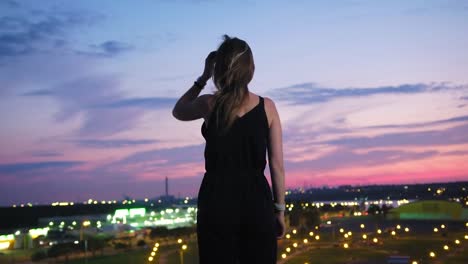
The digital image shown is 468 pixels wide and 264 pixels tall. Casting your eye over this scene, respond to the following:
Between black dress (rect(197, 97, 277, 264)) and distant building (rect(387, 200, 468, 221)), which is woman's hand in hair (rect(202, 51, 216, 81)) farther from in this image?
distant building (rect(387, 200, 468, 221))

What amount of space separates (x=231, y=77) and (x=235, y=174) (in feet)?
1.12

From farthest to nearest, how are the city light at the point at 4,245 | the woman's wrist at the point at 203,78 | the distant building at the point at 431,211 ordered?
the distant building at the point at 431,211
the city light at the point at 4,245
the woman's wrist at the point at 203,78

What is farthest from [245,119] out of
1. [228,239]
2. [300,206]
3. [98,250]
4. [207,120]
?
[300,206]

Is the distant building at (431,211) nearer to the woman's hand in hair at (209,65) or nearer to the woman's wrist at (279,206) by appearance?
the woman's wrist at (279,206)

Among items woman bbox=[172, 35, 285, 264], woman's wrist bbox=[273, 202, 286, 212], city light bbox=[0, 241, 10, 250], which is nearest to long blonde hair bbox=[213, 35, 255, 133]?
woman bbox=[172, 35, 285, 264]

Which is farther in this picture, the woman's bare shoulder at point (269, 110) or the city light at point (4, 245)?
the city light at point (4, 245)

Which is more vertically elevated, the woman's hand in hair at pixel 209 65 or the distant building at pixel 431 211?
the woman's hand in hair at pixel 209 65

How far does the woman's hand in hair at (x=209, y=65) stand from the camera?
7.22ft

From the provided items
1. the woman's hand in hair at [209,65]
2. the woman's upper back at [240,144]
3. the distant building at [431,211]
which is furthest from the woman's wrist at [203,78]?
the distant building at [431,211]

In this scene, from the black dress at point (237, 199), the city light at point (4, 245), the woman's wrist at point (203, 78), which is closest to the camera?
the black dress at point (237, 199)

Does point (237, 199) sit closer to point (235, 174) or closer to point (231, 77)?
point (235, 174)

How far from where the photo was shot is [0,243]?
32.3 metres

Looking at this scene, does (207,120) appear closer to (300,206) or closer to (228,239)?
(228,239)

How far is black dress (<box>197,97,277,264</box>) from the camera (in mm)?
2121
